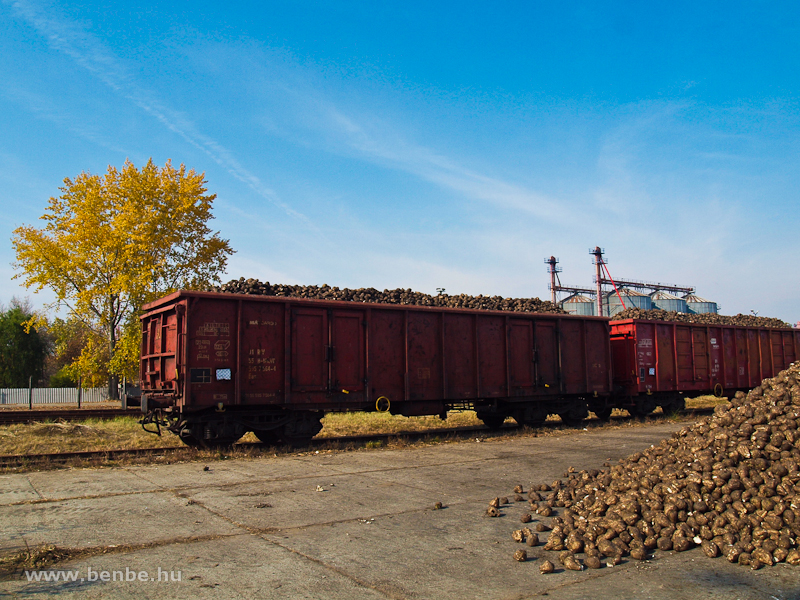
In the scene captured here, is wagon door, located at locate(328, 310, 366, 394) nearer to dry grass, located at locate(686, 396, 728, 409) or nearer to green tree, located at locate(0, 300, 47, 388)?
dry grass, located at locate(686, 396, 728, 409)

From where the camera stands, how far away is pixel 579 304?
233ft

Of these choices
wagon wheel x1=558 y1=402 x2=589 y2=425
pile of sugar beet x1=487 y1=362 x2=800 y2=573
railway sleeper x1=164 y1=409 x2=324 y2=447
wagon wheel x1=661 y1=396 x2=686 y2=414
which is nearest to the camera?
pile of sugar beet x1=487 y1=362 x2=800 y2=573

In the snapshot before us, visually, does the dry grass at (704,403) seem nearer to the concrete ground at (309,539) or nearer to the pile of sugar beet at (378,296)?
the pile of sugar beet at (378,296)

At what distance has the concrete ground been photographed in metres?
4.09

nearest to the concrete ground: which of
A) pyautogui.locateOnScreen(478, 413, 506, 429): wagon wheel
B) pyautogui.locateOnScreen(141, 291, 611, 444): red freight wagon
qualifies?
pyautogui.locateOnScreen(141, 291, 611, 444): red freight wagon

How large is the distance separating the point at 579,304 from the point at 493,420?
2339 inches

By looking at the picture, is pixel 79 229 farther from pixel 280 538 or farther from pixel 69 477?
pixel 280 538

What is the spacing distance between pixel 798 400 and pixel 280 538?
5907mm

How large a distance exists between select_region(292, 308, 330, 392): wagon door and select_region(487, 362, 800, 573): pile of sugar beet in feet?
18.2

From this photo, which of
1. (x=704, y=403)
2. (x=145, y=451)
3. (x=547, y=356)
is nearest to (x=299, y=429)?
(x=145, y=451)

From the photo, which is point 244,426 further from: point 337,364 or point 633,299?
point 633,299

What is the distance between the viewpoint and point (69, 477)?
8.22 m

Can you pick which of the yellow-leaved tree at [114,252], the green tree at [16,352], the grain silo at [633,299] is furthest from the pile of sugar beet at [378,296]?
the grain silo at [633,299]

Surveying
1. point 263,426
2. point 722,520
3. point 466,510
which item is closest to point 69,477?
point 263,426
